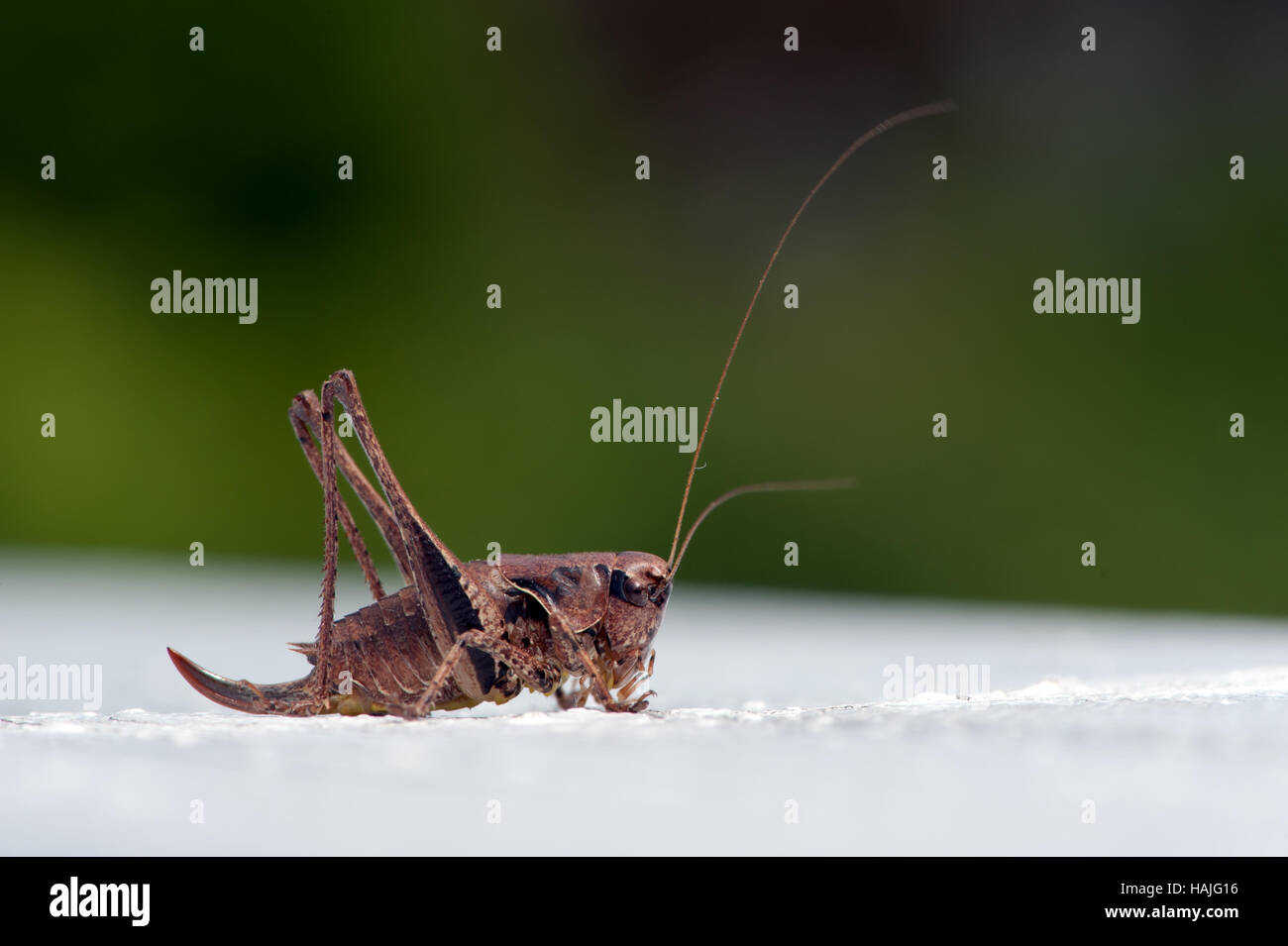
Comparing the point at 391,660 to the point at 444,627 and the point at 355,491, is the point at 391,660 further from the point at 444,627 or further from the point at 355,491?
the point at 355,491

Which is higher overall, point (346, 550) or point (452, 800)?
point (346, 550)

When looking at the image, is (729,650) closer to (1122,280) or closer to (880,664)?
(880,664)

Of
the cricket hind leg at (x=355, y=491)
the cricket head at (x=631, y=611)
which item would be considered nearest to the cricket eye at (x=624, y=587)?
the cricket head at (x=631, y=611)

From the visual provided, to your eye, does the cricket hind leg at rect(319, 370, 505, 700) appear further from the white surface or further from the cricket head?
the cricket head

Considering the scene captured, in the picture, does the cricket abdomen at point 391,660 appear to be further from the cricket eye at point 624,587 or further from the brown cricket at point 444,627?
the cricket eye at point 624,587

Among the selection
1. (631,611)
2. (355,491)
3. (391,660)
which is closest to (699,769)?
(631,611)

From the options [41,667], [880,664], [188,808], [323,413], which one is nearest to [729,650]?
[880,664]
